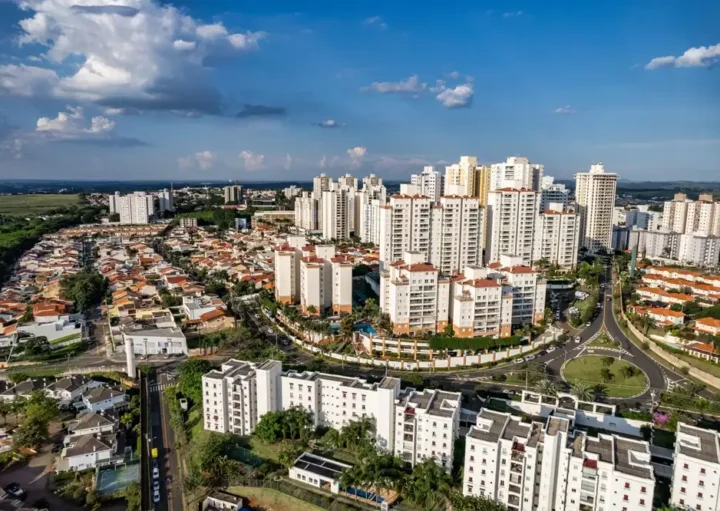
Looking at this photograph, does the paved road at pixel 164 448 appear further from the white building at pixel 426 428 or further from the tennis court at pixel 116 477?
the white building at pixel 426 428

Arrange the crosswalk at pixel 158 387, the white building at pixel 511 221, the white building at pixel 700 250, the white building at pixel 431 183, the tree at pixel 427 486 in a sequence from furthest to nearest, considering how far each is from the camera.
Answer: the white building at pixel 431 183 → the white building at pixel 700 250 → the white building at pixel 511 221 → the crosswalk at pixel 158 387 → the tree at pixel 427 486

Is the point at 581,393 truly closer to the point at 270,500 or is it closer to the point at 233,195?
the point at 270,500

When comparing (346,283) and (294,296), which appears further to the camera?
(294,296)

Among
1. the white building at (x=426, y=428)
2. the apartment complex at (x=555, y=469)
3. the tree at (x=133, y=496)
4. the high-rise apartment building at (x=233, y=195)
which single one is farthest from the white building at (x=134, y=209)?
the apartment complex at (x=555, y=469)

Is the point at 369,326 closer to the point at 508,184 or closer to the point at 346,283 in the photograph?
the point at 346,283

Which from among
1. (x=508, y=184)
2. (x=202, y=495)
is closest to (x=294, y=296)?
(x=202, y=495)

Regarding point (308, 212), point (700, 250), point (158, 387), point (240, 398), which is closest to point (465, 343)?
point (240, 398)
